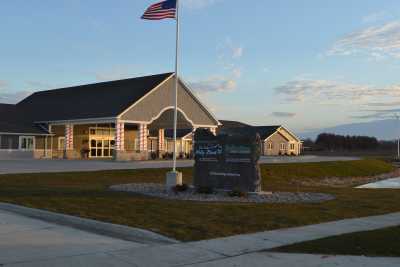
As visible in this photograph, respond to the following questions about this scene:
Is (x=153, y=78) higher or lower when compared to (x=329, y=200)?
higher

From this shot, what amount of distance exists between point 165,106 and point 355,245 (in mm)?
40486

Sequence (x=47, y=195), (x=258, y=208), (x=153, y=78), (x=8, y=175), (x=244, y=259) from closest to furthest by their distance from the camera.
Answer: (x=244, y=259)
(x=258, y=208)
(x=47, y=195)
(x=8, y=175)
(x=153, y=78)

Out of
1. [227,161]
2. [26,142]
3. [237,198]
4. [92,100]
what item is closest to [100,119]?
[92,100]

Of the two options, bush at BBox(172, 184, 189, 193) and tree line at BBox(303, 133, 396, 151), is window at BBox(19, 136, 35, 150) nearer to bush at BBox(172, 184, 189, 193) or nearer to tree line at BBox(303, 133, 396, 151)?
bush at BBox(172, 184, 189, 193)

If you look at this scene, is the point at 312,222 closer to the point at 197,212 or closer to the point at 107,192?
the point at 197,212

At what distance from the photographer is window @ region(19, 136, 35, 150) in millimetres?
47688

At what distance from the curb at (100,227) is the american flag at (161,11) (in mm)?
9666

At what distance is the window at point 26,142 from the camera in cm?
4769

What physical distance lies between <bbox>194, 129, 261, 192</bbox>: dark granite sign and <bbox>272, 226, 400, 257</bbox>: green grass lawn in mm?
6876

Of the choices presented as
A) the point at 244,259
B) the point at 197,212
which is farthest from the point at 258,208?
the point at 244,259

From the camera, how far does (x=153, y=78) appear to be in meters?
50.7

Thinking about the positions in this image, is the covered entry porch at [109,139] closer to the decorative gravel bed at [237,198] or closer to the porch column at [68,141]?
the porch column at [68,141]

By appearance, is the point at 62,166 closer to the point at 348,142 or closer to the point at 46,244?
the point at 46,244

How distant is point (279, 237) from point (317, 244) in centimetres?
88
